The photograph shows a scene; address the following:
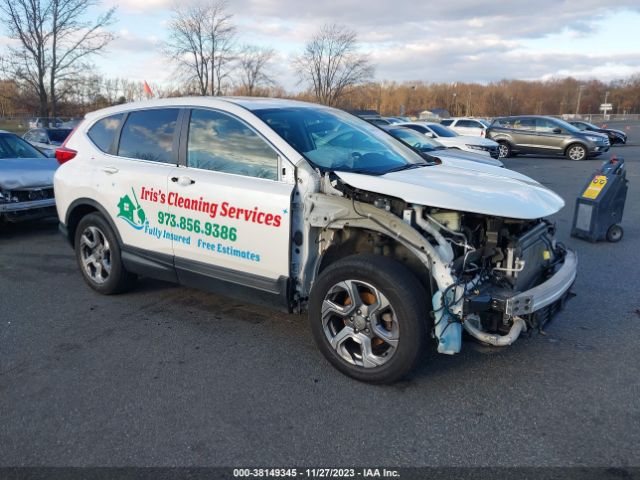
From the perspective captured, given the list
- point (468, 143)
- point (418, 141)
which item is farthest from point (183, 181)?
point (468, 143)

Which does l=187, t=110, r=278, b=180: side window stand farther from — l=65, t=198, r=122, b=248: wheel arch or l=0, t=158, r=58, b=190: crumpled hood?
l=0, t=158, r=58, b=190: crumpled hood

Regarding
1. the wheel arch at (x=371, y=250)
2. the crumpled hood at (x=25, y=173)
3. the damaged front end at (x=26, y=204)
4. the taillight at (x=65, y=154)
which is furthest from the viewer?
the crumpled hood at (x=25, y=173)

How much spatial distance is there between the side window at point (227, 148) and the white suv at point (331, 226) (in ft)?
0.04

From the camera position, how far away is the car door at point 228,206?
12.2 ft

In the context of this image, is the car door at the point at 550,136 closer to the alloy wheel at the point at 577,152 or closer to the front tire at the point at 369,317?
the alloy wheel at the point at 577,152

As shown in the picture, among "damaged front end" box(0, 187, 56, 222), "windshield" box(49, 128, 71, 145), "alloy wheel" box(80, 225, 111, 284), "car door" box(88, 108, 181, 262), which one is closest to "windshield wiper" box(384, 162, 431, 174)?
"car door" box(88, 108, 181, 262)

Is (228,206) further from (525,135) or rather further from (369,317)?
(525,135)

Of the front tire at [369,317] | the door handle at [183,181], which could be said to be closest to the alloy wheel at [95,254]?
the door handle at [183,181]

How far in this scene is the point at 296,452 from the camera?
108 inches

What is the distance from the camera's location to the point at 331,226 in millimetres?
3523

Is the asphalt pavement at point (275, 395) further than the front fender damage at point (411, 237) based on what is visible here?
No

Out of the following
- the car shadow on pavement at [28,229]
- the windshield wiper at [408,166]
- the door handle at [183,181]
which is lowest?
the car shadow on pavement at [28,229]

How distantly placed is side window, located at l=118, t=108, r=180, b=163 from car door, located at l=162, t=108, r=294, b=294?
199mm

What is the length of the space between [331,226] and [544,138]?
67.4 ft
